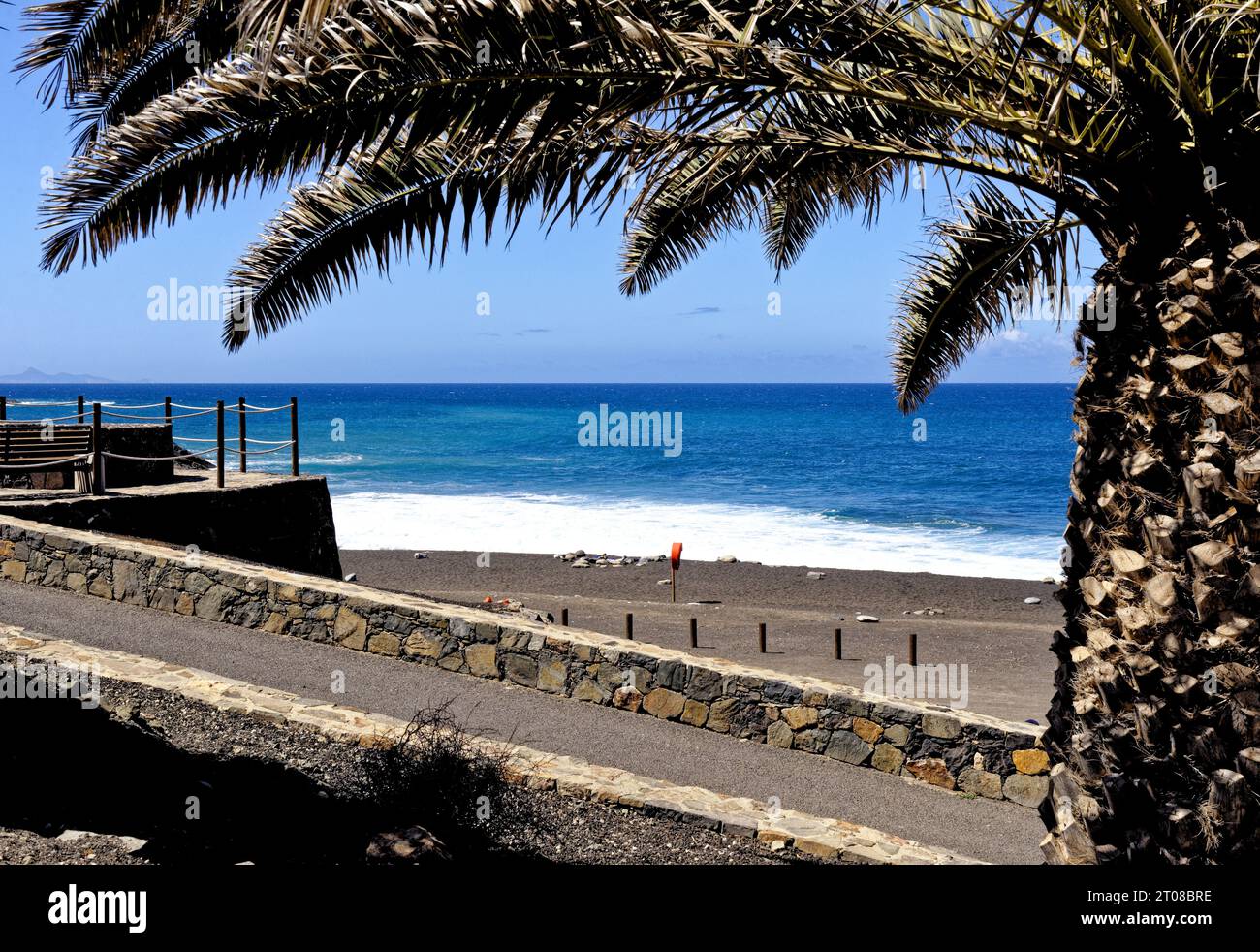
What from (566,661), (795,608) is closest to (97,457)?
(566,661)

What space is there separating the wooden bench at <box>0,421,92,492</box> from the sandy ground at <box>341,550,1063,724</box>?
10073 mm

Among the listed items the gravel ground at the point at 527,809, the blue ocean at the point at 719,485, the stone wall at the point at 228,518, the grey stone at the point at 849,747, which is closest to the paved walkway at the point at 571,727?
the grey stone at the point at 849,747

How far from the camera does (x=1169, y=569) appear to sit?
4148mm

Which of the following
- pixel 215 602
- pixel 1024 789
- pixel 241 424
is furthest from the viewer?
pixel 241 424

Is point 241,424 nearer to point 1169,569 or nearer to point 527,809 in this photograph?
point 527,809

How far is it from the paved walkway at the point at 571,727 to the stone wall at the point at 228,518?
2853 millimetres

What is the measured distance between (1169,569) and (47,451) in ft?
50.0

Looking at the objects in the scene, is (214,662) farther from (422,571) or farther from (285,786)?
(422,571)

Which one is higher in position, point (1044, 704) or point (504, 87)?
point (504, 87)

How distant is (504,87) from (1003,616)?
22146mm

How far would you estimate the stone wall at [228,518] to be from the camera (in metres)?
13.7

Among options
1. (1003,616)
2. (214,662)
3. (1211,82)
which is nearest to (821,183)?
(1211,82)

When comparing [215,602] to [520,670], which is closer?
Result: [520,670]

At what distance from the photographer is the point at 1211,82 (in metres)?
4.18
